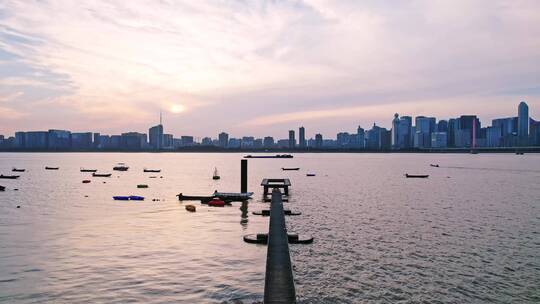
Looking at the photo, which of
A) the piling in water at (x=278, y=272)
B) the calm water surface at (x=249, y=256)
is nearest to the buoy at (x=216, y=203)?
the calm water surface at (x=249, y=256)

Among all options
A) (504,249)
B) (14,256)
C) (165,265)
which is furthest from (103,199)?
(504,249)

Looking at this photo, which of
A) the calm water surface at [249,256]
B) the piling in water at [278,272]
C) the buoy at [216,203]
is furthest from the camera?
the buoy at [216,203]

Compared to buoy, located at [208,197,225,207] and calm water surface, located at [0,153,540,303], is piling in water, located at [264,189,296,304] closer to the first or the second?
calm water surface, located at [0,153,540,303]

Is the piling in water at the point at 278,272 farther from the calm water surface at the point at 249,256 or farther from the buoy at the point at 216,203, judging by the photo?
the buoy at the point at 216,203

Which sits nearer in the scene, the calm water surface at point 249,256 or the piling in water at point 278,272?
the piling in water at point 278,272

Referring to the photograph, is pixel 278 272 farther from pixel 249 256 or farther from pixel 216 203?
pixel 216 203

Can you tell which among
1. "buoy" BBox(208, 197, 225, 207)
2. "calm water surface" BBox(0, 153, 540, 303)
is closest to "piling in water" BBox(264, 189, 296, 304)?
"calm water surface" BBox(0, 153, 540, 303)

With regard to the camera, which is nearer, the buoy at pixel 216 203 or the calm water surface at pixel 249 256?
the calm water surface at pixel 249 256

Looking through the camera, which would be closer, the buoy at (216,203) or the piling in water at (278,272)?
the piling in water at (278,272)

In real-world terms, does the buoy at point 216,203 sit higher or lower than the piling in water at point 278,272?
lower

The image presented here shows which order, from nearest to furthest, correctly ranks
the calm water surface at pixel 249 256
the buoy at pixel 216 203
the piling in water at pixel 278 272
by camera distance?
the piling in water at pixel 278 272 < the calm water surface at pixel 249 256 < the buoy at pixel 216 203

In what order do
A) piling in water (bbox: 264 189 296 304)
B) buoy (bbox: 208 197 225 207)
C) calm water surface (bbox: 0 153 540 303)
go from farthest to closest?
buoy (bbox: 208 197 225 207)
calm water surface (bbox: 0 153 540 303)
piling in water (bbox: 264 189 296 304)

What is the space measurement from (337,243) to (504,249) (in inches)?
417

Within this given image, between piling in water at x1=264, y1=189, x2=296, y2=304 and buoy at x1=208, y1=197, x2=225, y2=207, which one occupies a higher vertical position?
piling in water at x1=264, y1=189, x2=296, y2=304
